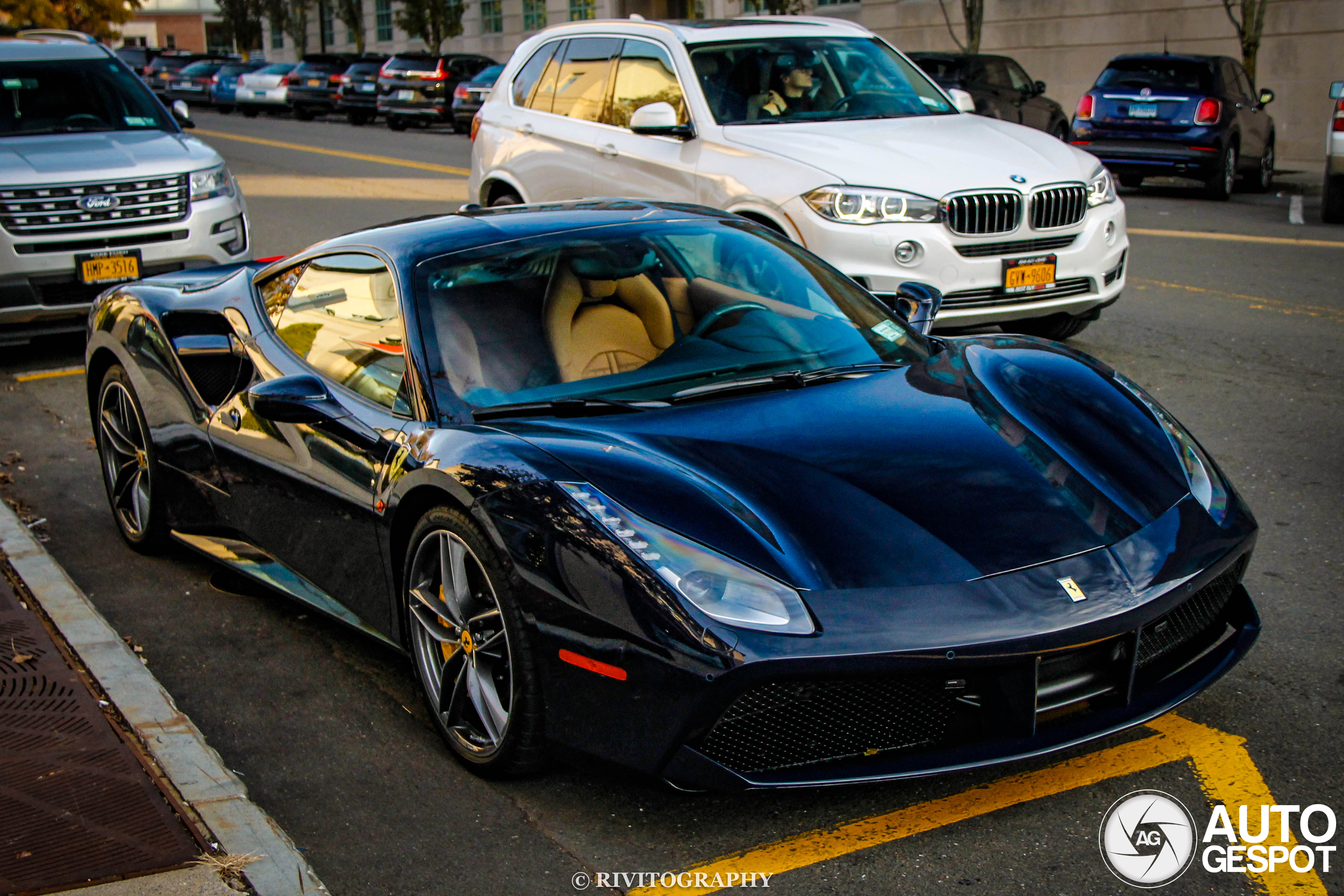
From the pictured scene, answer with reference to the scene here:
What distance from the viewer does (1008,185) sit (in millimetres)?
7371

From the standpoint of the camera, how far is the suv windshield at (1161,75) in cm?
1675

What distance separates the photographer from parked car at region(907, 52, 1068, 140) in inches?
782

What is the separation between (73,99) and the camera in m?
9.77

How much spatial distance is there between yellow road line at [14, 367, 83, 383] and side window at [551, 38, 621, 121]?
11.4 feet

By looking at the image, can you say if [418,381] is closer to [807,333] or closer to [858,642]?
[807,333]

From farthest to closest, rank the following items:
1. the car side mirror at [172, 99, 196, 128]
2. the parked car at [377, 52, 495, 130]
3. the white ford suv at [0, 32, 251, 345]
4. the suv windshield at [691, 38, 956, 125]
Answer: the parked car at [377, 52, 495, 130] < the car side mirror at [172, 99, 196, 128] < the white ford suv at [0, 32, 251, 345] < the suv windshield at [691, 38, 956, 125]

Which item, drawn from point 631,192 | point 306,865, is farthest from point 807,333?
point 631,192

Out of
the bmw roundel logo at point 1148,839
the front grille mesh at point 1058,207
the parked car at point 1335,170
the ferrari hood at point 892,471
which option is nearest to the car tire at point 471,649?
the ferrari hood at point 892,471

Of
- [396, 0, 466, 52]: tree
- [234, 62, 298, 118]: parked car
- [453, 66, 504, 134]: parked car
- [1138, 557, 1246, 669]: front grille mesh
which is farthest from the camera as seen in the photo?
[396, 0, 466, 52]: tree

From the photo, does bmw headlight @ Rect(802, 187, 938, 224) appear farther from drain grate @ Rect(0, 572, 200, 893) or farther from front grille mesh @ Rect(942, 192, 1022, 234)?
drain grate @ Rect(0, 572, 200, 893)

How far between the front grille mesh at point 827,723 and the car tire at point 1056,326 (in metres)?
5.13

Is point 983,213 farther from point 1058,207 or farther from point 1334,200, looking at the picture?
point 1334,200

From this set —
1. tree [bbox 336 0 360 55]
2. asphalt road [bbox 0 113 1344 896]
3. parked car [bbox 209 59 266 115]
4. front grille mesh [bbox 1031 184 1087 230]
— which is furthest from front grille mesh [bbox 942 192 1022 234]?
→ tree [bbox 336 0 360 55]

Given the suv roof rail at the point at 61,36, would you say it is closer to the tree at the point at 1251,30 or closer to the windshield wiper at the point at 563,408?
the windshield wiper at the point at 563,408
